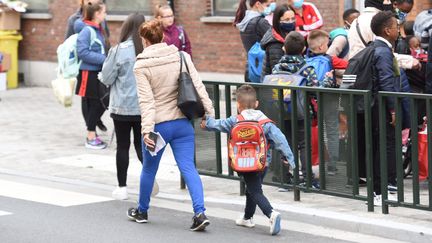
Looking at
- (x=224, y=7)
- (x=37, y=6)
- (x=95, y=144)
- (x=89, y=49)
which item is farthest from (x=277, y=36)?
(x=37, y=6)

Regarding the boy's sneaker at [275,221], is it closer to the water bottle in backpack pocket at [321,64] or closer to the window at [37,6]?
the water bottle in backpack pocket at [321,64]

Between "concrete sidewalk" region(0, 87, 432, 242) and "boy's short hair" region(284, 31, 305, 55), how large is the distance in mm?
1271

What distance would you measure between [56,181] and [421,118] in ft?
14.2

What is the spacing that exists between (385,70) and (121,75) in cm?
230

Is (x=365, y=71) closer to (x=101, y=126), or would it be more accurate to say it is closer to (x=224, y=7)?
(x=101, y=126)

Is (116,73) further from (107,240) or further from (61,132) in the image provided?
(61,132)

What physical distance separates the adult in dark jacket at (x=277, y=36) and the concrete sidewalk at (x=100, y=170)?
122 centimetres

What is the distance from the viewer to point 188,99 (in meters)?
9.14

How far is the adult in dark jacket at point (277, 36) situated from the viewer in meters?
11.5

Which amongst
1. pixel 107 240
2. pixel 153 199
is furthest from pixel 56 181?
pixel 107 240

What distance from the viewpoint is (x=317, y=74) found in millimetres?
10477

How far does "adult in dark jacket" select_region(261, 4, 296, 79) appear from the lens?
11477mm

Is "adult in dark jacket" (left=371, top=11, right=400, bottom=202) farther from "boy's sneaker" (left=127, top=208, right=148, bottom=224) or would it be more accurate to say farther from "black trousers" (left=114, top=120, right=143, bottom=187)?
"black trousers" (left=114, top=120, right=143, bottom=187)

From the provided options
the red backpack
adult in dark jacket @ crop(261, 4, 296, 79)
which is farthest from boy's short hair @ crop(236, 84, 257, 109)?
adult in dark jacket @ crop(261, 4, 296, 79)
